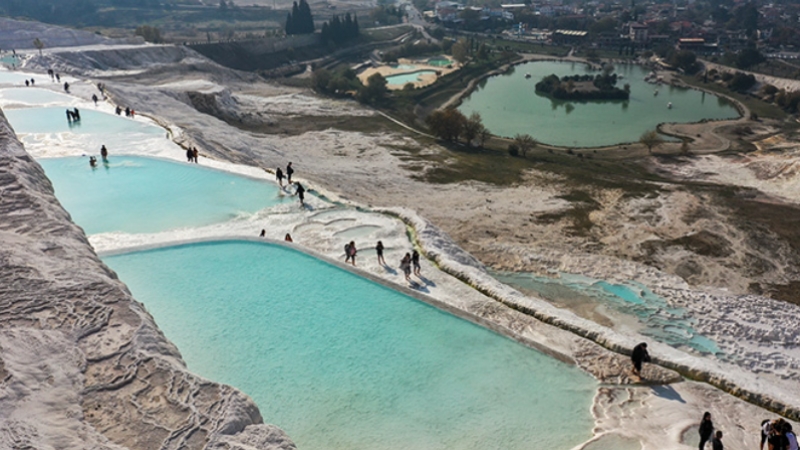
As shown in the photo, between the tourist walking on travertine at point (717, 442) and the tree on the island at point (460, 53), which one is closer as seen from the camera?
the tourist walking on travertine at point (717, 442)

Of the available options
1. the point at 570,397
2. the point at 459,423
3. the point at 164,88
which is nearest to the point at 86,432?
the point at 459,423

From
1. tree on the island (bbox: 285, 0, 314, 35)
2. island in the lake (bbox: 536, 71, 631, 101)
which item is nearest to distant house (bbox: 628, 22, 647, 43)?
island in the lake (bbox: 536, 71, 631, 101)

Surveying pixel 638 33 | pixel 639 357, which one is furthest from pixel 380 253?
pixel 638 33

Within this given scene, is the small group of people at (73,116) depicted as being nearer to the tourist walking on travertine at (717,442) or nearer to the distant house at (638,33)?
the tourist walking on travertine at (717,442)

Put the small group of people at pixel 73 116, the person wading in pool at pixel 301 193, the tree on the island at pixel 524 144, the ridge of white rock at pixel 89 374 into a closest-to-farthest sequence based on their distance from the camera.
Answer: the ridge of white rock at pixel 89 374
the person wading in pool at pixel 301 193
the small group of people at pixel 73 116
the tree on the island at pixel 524 144

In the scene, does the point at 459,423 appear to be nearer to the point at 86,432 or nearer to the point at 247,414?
the point at 247,414

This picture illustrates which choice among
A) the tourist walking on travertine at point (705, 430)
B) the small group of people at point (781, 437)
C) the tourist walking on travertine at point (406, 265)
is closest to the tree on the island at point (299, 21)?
the tourist walking on travertine at point (406, 265)

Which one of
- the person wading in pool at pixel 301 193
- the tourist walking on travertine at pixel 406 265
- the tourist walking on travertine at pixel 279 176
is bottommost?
the tourist walking on travertine at pixel 406 265
